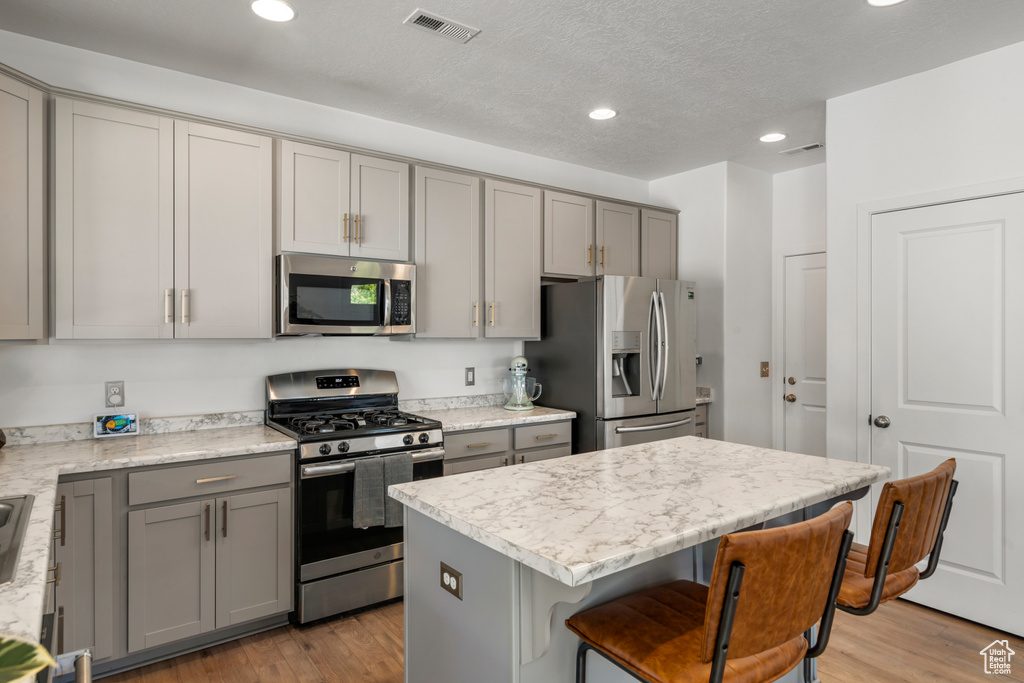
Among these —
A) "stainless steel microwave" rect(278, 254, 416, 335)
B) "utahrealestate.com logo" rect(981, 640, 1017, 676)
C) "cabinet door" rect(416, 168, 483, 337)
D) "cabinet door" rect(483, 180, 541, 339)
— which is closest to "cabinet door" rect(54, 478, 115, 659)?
"stainless steel microwave" rect(278, 254, 416, 335)

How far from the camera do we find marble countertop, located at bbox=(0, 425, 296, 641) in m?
1.04

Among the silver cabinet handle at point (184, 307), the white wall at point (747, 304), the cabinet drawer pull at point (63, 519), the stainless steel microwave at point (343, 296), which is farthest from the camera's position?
the white wall at point (747, 304)

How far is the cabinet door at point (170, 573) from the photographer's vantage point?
2316 mm

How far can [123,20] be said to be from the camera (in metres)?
2.39

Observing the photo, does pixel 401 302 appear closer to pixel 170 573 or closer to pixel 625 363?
pixel 625 363

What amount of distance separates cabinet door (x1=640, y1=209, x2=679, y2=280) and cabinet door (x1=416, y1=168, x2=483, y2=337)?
147 centimetres

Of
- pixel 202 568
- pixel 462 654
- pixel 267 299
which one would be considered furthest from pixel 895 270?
pixel 202 568

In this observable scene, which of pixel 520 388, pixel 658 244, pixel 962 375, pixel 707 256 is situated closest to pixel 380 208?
pixel 520 388

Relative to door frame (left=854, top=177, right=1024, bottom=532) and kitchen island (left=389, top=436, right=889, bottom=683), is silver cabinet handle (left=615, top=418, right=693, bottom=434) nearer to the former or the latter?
door frame (left=854, top=177, right=1024, bottom=532)

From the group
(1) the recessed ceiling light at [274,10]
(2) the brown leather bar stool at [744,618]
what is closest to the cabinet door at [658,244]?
(1) the recessed ceiling light at [274,10]

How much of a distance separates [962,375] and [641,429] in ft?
5.48

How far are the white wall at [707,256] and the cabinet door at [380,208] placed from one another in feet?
7.87

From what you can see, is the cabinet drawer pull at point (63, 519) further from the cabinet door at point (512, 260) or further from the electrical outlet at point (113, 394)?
the cabinet door at point (512, 260)

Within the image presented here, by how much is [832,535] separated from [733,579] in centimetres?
30
